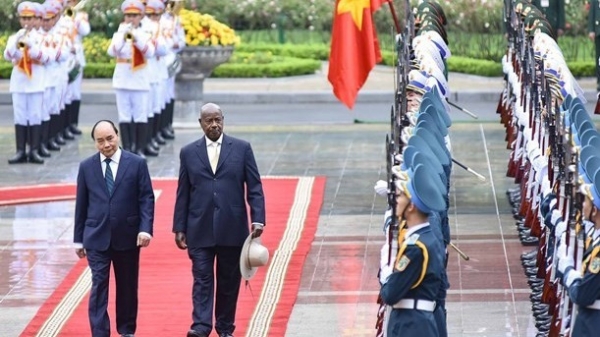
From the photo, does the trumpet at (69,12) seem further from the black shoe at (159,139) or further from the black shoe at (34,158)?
the black shoe at (34,158)

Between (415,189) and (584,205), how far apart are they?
1.05m

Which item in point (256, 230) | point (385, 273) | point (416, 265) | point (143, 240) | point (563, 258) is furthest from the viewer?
point (256, 230)

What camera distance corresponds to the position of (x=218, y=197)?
12.6 meters

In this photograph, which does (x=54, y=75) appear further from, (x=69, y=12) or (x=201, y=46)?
(x=201, y=46)

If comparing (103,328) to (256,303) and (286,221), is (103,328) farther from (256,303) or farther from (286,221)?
(286,221)

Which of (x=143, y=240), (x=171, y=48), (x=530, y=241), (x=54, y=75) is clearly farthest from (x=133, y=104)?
(x=143, y=240)

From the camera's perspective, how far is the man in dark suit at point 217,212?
1252 cm

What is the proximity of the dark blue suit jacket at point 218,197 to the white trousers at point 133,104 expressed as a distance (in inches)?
358

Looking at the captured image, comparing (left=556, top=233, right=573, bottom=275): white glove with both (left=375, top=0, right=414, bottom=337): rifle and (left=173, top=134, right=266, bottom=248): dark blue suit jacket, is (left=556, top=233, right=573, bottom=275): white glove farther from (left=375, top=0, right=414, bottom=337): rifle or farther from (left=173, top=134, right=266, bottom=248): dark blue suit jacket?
(left=173, top=134, right=266, bottom=248): dark blue suit jacket

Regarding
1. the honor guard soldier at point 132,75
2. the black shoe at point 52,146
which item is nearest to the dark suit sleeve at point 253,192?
the honor guard soldier at point 132,75

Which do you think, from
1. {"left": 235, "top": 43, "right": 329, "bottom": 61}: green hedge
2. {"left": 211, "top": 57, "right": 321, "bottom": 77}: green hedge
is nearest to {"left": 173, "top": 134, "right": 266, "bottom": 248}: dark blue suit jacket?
{"left": 211, "top": 57, "right": 321, "bottom": 77}: green hedge

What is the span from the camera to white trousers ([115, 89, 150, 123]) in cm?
2170

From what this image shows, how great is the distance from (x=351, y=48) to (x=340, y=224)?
1.93 meters

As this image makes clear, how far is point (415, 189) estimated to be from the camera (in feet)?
32.1
